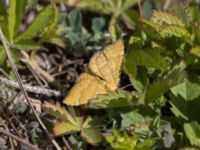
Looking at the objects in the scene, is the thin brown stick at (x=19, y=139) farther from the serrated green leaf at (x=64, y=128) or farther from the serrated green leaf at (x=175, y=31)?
the serrated green leaf at (x=175, y=31)

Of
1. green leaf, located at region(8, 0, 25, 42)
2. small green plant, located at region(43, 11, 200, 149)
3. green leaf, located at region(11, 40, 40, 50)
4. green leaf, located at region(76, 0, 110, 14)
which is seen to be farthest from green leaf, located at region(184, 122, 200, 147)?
green leaf, located at region(76, 0, 110, 14)

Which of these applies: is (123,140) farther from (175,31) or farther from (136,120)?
(175,31)

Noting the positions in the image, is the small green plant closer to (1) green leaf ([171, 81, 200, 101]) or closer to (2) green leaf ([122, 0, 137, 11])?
(1) green leaf ([171, 81, 200, 101])

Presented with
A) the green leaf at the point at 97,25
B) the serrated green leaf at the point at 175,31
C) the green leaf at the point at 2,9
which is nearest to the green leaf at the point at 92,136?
the serrated green leaf at the point at 175,31

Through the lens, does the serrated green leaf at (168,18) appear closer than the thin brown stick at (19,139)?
No

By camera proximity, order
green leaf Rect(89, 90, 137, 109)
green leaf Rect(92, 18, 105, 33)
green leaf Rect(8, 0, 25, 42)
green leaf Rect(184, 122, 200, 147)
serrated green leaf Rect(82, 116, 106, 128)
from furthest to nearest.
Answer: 1. green leaf Rect(92, 18, 105, 33)
2. green leaf Rect(8, 0, 25, 42)
3. serrated green leaf Rect(82, 116, 106, 128)
4. green leaf Rect(89, 90, 137, 109)
5. green leaf Rect(184, 122, 200, 147)
